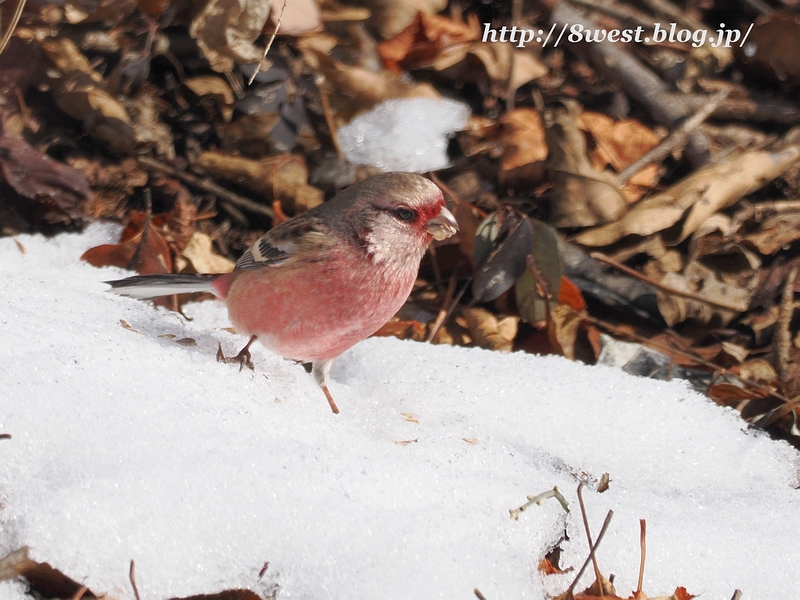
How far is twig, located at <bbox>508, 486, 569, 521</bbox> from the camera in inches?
94.6

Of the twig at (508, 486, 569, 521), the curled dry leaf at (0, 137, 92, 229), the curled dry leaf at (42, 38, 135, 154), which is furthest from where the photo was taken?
the curled dry leaf at (42, 38, 135, 154)

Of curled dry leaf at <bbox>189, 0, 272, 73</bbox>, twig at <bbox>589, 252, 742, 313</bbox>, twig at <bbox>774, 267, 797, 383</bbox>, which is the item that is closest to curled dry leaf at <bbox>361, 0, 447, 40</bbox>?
curled dry leaf at <bbox>189, 0, 272, 73</bbox>

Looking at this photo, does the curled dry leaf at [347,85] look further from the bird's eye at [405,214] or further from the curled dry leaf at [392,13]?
the bird's eye at [405,214]

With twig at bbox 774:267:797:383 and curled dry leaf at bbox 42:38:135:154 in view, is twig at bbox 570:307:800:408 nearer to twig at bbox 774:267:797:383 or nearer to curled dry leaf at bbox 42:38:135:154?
twig at bbox 774:267:797:383

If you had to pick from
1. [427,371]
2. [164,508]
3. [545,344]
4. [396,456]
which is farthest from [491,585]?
[545,344]

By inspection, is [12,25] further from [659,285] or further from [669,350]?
[669,350]

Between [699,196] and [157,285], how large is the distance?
2.62 metres

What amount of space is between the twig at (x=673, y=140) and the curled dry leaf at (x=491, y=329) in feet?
3.51

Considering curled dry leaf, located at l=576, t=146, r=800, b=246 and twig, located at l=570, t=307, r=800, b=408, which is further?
curled dry leaf, located at l=576, t=146, r=800, b=246

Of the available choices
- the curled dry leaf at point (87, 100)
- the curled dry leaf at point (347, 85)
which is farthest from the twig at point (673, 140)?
the curled dry leaf at point (87, 100)

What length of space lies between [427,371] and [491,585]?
1.21 meters

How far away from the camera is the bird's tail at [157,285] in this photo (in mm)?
3137

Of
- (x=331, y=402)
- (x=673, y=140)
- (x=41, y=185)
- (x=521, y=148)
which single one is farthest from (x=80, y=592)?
(x=673, y=140)

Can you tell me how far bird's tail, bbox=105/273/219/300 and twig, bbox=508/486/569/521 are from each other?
1597 mm
